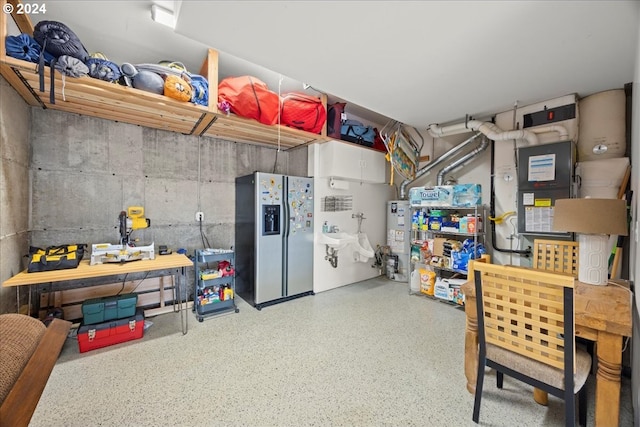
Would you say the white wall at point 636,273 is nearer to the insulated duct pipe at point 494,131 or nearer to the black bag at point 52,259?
the insulated duct pipe at point 494,131

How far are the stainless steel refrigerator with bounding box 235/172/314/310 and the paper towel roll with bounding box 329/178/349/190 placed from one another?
1.22 feet

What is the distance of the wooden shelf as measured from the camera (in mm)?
2105

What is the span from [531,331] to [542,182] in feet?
7.49

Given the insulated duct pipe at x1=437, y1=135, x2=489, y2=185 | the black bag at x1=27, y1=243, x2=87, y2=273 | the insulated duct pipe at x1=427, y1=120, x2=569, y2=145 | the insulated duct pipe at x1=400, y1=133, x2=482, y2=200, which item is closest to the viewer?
the black bag at x1=27, y1=243, x2=87, y2=273

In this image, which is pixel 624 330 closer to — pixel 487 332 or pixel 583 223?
pixel 487 332

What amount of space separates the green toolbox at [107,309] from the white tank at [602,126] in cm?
523

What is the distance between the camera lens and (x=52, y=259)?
7.54 ft

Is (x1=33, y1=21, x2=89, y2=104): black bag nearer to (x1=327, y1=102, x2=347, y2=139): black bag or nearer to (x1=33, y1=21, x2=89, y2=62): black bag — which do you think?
(x1=33, y1=21, x2=89, y2=62): black bag

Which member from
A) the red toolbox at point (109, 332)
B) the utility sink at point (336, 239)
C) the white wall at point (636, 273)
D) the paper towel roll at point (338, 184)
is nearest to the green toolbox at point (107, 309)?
the red toolbox at point (109, 332)

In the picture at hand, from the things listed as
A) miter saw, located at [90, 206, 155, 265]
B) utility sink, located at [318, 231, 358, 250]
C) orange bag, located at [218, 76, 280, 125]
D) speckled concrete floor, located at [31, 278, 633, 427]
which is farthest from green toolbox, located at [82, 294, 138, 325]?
utility sink, located at [318, 231, 358, 250]

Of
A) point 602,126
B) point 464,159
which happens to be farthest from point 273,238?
point 602,126

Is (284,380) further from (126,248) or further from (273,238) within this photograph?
(126,248)

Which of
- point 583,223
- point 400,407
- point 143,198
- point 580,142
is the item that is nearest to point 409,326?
point 400,407

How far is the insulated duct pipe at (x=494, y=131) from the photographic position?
3041mm
